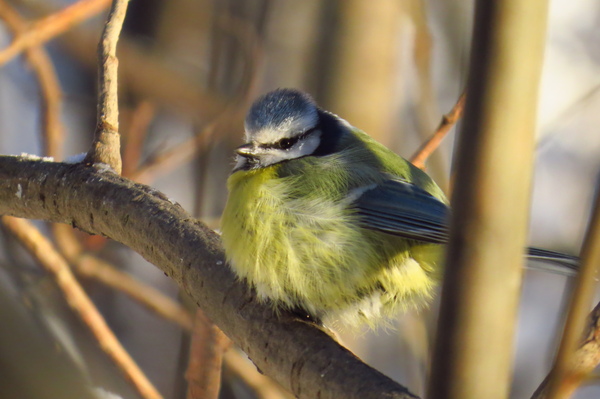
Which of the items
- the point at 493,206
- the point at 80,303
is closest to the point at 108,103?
the point at 80,303

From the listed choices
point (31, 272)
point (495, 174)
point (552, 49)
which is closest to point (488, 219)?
point (495, 174)

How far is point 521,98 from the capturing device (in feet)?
2.13

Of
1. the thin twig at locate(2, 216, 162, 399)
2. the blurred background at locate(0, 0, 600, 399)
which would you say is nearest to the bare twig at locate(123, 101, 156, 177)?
the blurred background at locate(0, 0, 600, 399)

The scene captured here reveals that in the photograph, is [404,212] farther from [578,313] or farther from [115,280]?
[115,280]

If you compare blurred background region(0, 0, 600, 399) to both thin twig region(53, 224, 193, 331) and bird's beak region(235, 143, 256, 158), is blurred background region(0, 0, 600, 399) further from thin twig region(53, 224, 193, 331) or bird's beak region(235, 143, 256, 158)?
bird's beak region(235, 143, 256, 158)

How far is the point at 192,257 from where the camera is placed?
1.29 m

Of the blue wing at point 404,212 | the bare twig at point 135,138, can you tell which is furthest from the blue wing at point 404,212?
the bare twig at point 135,138

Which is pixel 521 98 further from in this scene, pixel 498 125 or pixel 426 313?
pixel 426 313

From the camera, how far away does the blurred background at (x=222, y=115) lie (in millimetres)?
2240

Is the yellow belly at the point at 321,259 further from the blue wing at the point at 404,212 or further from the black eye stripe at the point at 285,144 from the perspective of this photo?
the black eye stripe at the point at 285,144

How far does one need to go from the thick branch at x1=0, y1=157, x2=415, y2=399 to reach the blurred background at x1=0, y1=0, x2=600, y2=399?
0.63 m

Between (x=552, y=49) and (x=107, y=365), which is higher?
(x=552, y=49)

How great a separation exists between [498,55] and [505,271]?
0.21 metres

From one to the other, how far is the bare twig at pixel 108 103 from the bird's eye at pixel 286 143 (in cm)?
36
